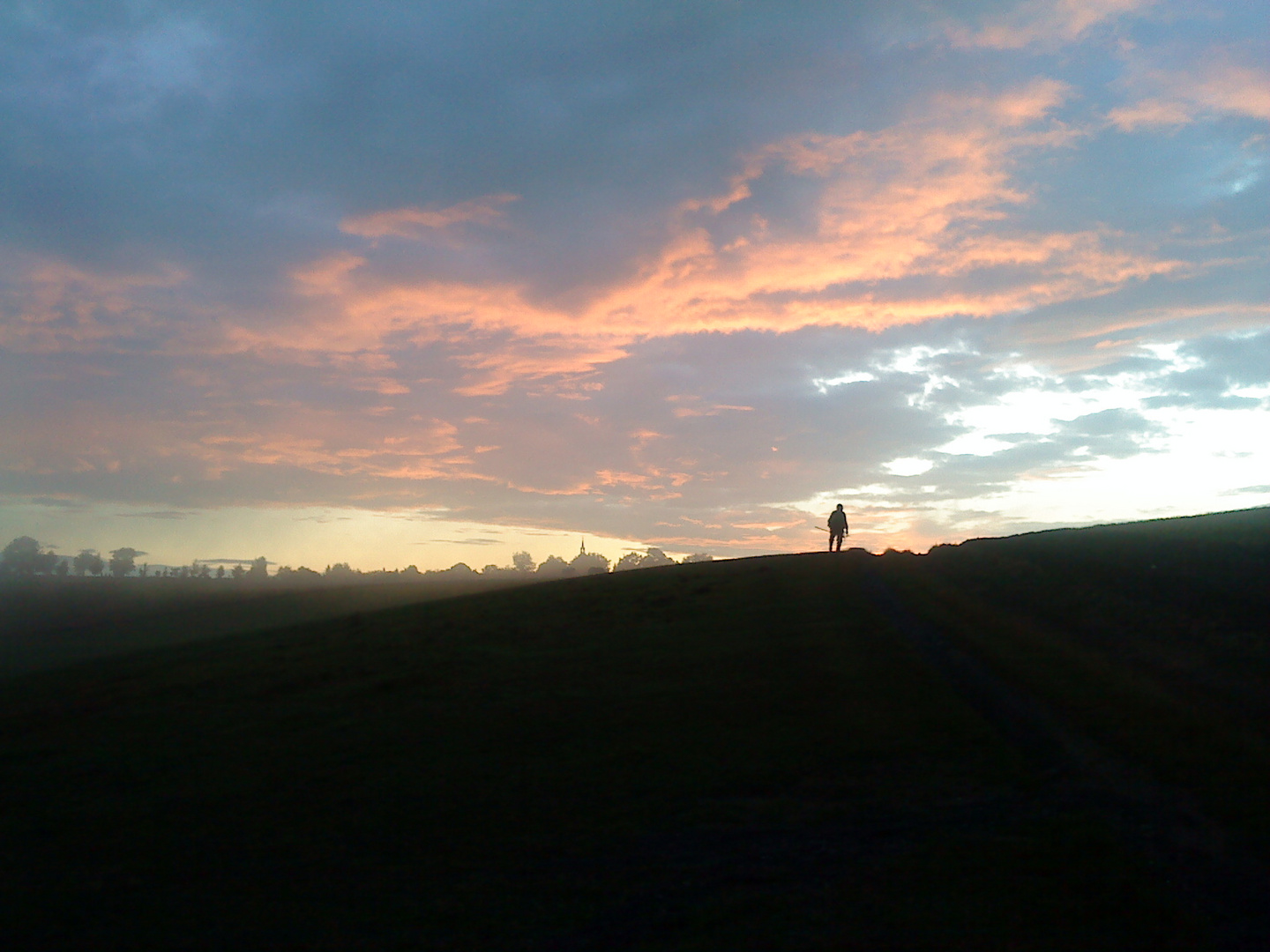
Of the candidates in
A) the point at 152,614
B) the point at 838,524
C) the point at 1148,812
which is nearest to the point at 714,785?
the point at 1148,812

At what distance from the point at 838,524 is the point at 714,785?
3658 cm

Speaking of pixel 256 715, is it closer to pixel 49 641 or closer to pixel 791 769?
pixel 791 769

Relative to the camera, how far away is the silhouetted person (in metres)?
55.0

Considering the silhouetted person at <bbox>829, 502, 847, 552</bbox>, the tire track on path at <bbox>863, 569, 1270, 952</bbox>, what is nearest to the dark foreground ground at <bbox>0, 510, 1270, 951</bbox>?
the tire track on path at <bbox>863, 569, 1270, 952</bbox>

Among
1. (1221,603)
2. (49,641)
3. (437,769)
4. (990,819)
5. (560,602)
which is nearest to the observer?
(990,819)

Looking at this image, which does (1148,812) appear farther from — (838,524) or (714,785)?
(838,524)

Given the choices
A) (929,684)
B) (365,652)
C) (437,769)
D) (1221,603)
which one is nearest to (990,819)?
(929,684)

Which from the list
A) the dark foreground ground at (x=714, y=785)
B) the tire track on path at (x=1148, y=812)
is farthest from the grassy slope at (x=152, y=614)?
the tire track on path at (x=1148, y=812)

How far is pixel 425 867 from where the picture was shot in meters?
17.3

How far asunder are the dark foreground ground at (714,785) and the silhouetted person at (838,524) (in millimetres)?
16297

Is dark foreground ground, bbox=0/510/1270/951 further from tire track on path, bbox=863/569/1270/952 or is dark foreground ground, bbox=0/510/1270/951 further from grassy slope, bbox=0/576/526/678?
grassy slope, bbox=0/576/526/678

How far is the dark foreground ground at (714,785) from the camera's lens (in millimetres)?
14500

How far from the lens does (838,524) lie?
55.0 metres

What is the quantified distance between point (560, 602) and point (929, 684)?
26233 millimetres
